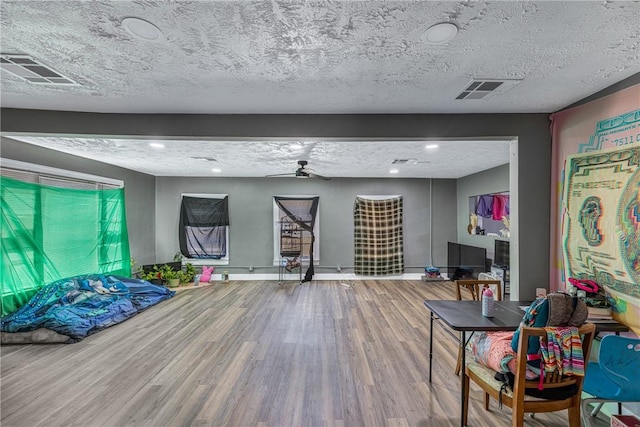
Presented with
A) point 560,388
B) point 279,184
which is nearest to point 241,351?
point 560,388

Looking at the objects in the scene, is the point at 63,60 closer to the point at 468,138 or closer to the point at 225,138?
the point at 225,138

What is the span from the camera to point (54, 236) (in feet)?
13.3

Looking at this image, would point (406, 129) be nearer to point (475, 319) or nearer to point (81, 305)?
point (475, 319)

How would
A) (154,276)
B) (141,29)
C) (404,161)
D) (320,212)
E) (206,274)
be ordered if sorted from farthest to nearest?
(320,212)
(206,274)
(154,276)
(404,161)
(141,29)

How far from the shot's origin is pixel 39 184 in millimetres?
3930

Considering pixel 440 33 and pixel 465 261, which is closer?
pixel 440 33

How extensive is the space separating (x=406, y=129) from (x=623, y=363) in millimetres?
2229

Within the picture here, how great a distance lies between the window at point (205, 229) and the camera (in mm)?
6734

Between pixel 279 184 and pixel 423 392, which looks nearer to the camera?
pixel 423 392

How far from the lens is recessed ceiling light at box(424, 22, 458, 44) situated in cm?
147

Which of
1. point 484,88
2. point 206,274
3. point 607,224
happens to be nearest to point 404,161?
point 484,88

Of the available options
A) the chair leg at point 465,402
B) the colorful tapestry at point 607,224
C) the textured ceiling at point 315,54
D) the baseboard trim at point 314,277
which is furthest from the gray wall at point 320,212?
the chair leg at point 465,402

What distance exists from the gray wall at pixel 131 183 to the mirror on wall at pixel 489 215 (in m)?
7.35

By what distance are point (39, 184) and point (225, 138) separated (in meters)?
3.19
